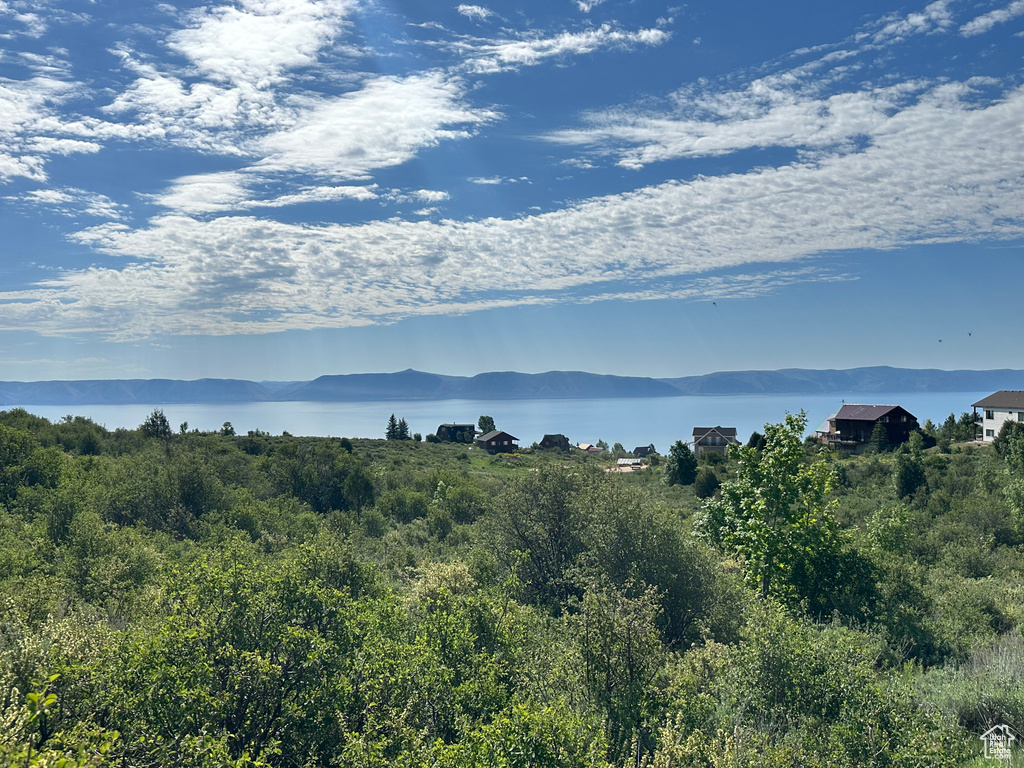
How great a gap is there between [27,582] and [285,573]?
10042 mm

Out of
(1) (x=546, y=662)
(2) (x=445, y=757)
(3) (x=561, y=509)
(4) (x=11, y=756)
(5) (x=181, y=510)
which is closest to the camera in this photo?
(4) (x=11, y=756)

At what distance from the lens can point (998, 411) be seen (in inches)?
2657

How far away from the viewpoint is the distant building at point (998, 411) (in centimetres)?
6519

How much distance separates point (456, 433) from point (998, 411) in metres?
78.4

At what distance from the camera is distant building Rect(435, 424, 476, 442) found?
111 m

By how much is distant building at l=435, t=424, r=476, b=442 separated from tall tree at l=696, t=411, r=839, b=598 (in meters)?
91.2

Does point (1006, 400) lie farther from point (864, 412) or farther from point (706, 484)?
point (706, 484)

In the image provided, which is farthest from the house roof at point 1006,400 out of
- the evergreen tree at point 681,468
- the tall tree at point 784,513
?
the tall tree at point 784,513

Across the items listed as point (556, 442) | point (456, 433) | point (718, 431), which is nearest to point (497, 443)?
point (556, 442)

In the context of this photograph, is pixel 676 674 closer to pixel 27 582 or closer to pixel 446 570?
pixel 446 570

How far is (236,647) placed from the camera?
12.1 m

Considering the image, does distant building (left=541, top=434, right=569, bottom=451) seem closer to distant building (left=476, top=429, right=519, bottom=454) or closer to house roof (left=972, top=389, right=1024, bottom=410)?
distant building (left=476, top=429, right=519, bottom=454)

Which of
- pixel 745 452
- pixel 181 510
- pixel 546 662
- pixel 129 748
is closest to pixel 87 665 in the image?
pixel 129 748

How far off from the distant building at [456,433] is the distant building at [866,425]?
59.1m
